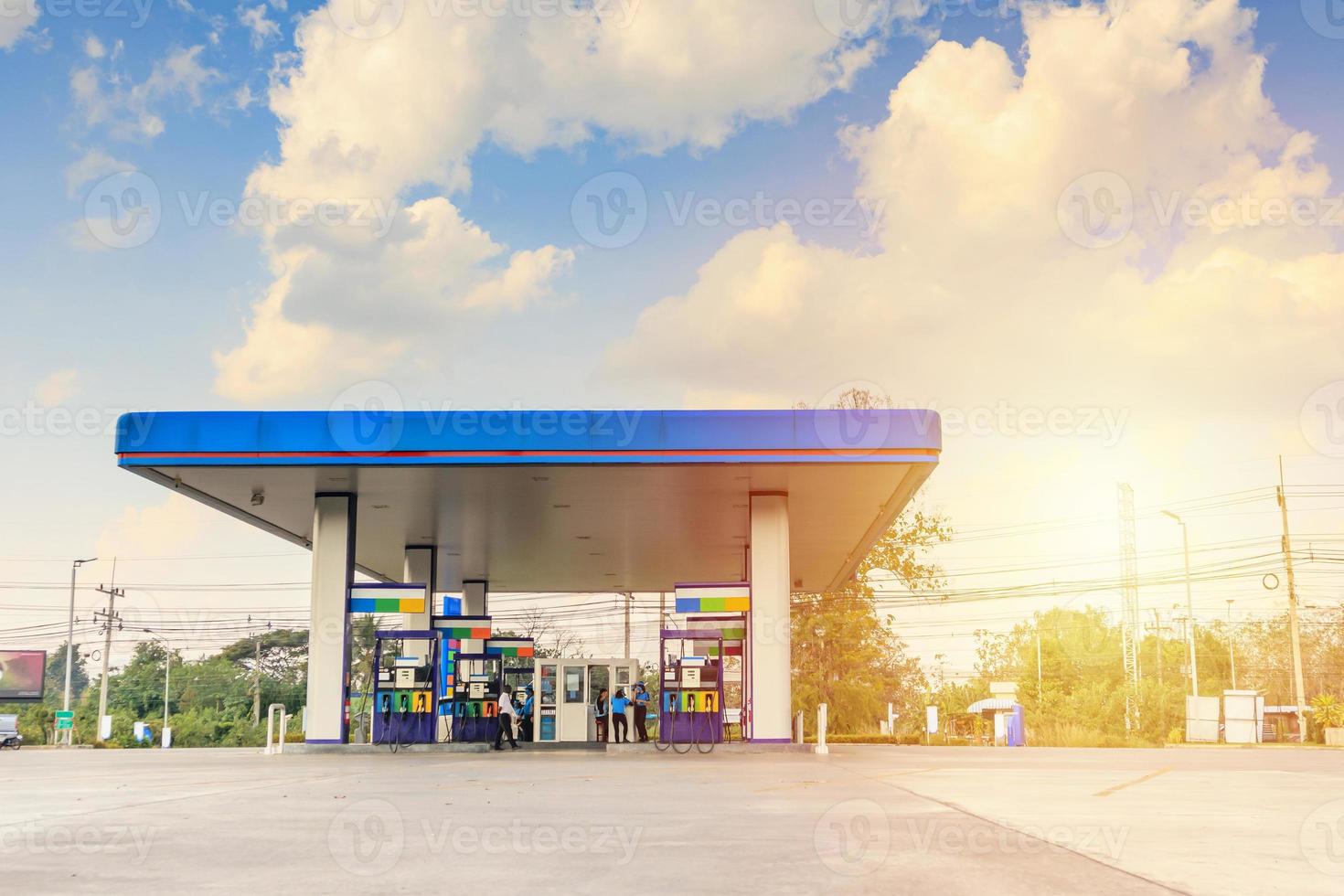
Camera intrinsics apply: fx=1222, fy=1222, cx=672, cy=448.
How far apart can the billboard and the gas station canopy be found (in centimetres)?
→ 4790

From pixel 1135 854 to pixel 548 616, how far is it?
213ft

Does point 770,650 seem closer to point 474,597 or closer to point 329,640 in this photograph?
point 329,640

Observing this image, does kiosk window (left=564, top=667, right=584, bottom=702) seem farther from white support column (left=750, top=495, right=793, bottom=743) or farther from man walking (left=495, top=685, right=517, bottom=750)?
white support column (left=750, top=495, right=793, bottom=743)

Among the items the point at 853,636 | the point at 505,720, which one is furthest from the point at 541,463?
the point at 853,636

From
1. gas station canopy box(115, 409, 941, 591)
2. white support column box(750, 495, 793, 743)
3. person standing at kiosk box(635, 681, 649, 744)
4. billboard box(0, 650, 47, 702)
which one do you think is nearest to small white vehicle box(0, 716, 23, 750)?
billboard box(0, 650, 47, 702)

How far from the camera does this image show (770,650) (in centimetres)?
2233

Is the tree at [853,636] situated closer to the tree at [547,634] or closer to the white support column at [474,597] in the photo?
the white support column at [474,597]

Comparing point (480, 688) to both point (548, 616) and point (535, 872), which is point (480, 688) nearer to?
point (535, 872)

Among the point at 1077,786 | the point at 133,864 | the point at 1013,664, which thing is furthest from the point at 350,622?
the point at 1013,664

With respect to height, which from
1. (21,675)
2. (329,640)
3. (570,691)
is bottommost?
(21,675)

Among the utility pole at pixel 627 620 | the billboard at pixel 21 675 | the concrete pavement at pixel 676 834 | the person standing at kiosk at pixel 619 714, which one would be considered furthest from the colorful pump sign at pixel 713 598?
the billboard at pixel 21 675

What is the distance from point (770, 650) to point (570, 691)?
31.0ft

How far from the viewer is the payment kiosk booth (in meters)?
30.1

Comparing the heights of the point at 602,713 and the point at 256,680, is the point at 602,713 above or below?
above
